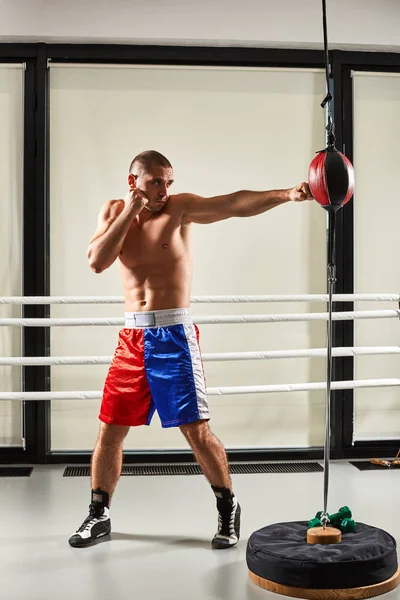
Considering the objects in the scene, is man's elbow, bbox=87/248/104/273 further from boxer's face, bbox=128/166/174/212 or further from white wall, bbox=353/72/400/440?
white wall, bbox=353/72/400/440

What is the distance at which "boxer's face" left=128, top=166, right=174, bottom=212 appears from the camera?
3.14 metres

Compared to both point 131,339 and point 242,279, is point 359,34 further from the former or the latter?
point 131,339

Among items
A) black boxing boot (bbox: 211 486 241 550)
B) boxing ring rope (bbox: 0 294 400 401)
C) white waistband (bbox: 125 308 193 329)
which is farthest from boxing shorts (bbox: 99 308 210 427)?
boxing ring rope (bbox: 0 294 400 401)

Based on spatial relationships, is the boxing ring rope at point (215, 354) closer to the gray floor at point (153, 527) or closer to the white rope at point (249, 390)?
the white rope at point (249, 390)

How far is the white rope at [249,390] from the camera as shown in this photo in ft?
13.9

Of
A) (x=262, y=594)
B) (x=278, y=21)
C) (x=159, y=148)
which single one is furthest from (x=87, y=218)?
(x=262, y=594)

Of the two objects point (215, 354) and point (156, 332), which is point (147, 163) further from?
point (215, 354)

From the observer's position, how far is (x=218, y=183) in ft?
15.4

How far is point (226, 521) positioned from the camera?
3107mm

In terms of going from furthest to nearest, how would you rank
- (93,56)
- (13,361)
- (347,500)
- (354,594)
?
(93,56) < (13,361) < (347,500) < (354,594)

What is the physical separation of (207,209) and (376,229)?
190 centimetres

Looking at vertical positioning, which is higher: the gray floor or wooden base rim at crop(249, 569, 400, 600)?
wooden base rim at crop(249, 569, 400, 600)

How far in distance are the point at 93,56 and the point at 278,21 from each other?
1.09 m

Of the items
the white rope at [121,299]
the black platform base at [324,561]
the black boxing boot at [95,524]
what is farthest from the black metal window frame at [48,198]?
the black platform base at [324,561]
